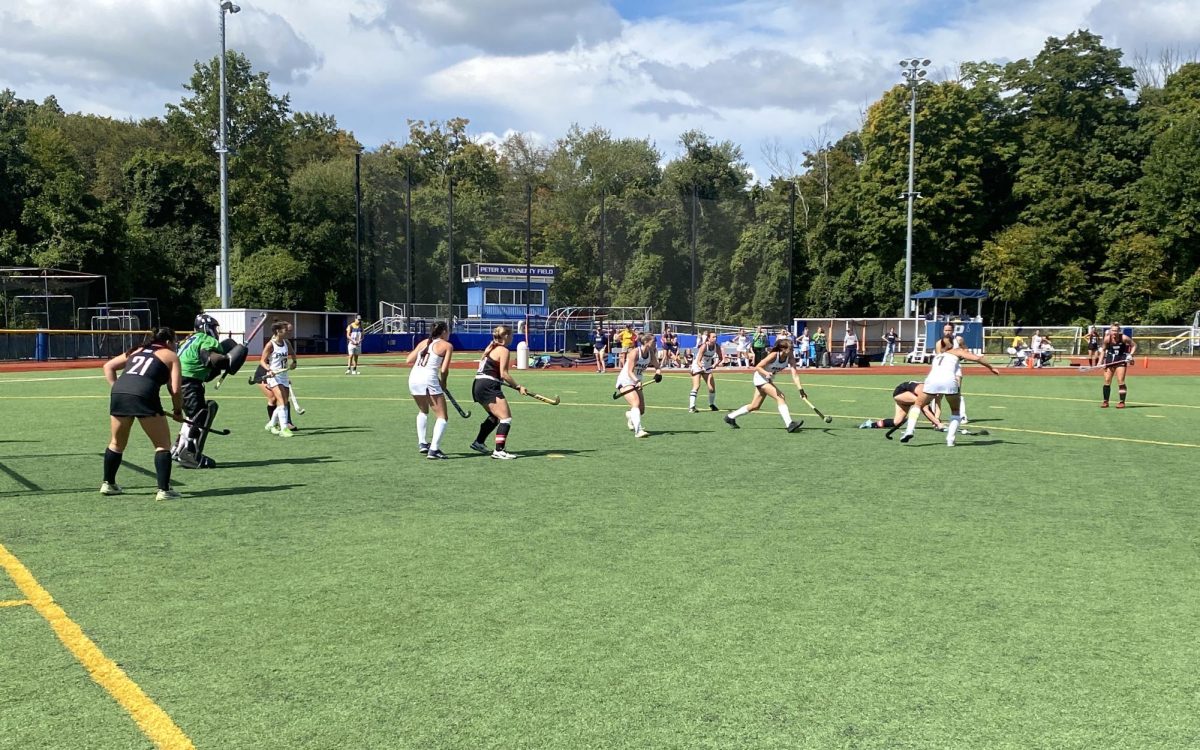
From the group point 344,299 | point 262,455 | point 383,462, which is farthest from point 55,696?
point 344,299

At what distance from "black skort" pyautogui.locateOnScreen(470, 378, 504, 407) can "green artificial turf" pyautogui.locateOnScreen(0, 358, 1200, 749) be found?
0.78 meters

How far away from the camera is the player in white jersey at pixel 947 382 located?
1415 cm

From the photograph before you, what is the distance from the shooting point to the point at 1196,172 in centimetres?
5650

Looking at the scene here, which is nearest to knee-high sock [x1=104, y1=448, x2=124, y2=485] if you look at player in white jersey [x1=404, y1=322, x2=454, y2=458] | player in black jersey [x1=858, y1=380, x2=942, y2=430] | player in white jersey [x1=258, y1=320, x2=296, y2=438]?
player in white jersey [x1=404, y1=322, x2=454, y2=458]

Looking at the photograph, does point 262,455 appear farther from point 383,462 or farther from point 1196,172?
point 1196,172

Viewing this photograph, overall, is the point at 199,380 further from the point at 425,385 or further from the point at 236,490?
the point at 425,385

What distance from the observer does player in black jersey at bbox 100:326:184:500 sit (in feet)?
30.3

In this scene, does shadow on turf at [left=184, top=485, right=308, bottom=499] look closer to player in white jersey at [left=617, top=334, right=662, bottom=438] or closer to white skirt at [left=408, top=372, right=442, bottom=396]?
white skirt at [left=408, top=372, right=442, bottom=396]

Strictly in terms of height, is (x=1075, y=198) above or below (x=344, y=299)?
above

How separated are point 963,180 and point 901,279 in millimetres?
7889

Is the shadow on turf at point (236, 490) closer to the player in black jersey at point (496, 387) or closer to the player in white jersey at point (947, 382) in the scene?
the player in black jersey at point (496, 387)

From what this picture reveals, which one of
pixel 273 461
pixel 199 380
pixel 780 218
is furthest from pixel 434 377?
pixel 780 218

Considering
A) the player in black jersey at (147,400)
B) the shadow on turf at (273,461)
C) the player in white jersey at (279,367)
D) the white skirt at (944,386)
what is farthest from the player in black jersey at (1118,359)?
the player in black jersey at (147,400)

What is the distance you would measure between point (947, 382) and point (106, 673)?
1207 cm
